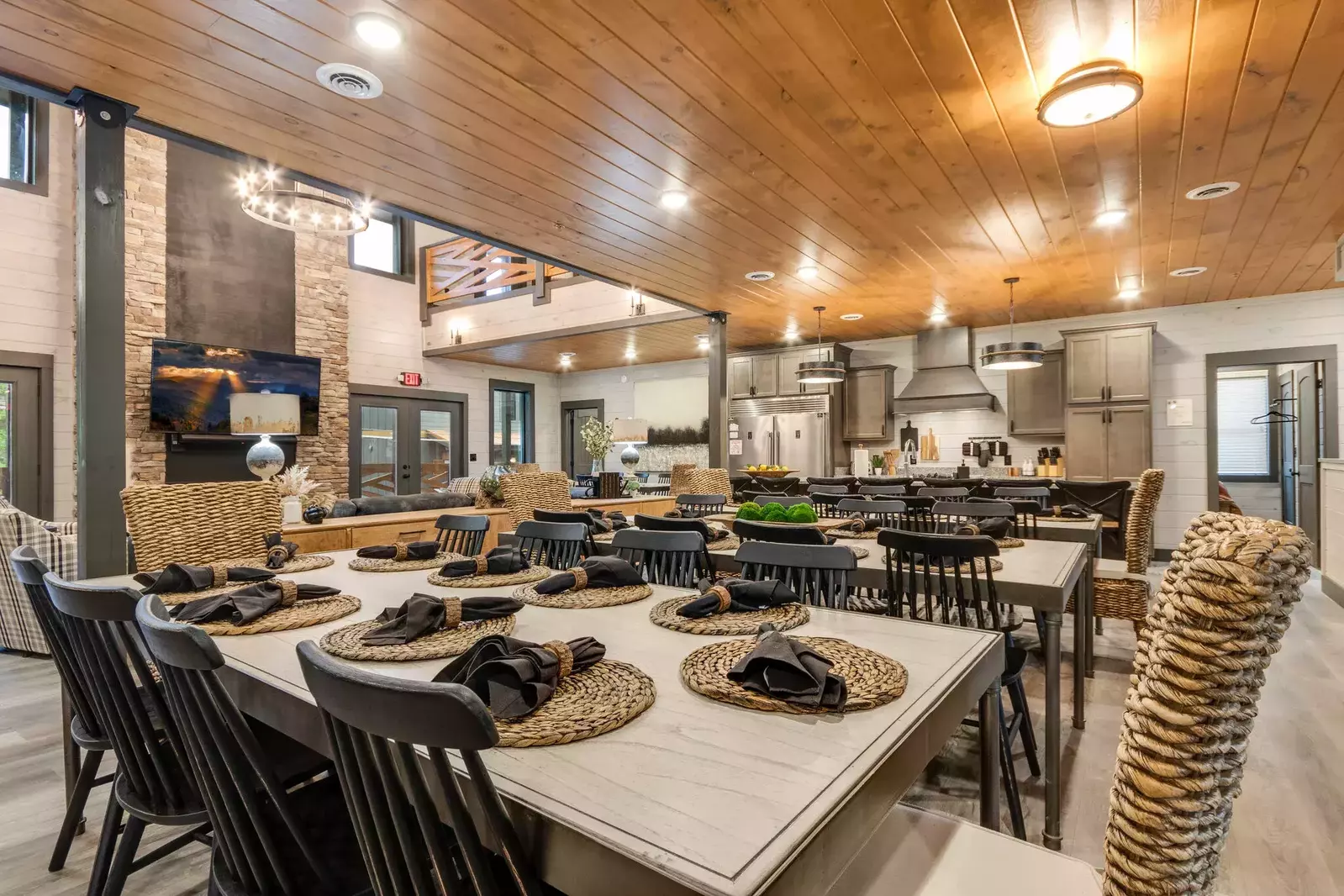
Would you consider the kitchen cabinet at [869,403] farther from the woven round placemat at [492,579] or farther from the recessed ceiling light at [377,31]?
the woven round placemat at [492,579]

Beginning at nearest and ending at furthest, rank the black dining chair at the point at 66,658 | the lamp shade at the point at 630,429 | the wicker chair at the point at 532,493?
the black dining chair at the point at 66,658
the wicker chair at the point at 532,493
the lamp shade at the point at 630,429

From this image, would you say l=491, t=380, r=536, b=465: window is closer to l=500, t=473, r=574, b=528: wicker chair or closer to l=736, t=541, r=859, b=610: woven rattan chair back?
l=500, t=473, r=574, b=528: wicker chair

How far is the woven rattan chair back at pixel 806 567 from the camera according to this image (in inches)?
75.6

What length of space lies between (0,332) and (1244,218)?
9799 millimetres

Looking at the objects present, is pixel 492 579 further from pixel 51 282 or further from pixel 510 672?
pixel 51 282

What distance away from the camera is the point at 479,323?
9.25m

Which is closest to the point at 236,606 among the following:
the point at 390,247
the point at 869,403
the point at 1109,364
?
the point at 1109,364


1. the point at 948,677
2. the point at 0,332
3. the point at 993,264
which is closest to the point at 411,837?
the point at 948,677

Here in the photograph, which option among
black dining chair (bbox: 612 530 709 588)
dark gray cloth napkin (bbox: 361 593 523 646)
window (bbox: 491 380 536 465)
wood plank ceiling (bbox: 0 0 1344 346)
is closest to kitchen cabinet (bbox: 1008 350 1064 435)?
wood plank ceiling (bbox: 0 0 1344 346)

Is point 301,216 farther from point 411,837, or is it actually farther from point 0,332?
point 0,332

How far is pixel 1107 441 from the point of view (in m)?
7.03

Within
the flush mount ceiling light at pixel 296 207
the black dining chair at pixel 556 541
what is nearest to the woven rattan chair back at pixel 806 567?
the black dining chair at pixel 556 541

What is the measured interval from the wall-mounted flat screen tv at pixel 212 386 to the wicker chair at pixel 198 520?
3.84m

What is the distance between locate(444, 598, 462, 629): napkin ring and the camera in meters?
1.45
